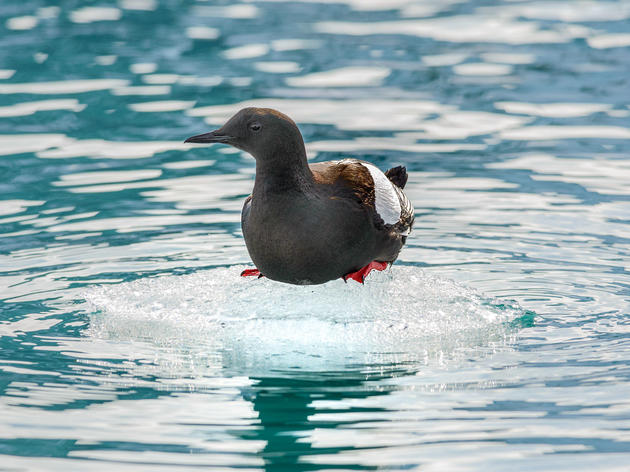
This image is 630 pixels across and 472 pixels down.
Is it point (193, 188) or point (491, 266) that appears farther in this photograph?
point (193, 188)

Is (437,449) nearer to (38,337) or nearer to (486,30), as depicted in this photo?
(38,337)

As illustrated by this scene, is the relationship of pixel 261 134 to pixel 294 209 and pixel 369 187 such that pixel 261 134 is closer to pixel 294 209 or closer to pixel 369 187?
pixel 294 209

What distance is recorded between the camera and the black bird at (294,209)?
5.58 metres

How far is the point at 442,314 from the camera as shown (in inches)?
253

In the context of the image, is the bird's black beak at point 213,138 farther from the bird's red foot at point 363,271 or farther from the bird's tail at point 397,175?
the bird's tail at point 397,175

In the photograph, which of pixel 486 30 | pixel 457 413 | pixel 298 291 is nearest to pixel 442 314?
pixel 298 291

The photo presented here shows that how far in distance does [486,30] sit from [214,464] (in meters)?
10.1

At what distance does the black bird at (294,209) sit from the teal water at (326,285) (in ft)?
1.67

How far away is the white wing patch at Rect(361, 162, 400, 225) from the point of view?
606 centimetres

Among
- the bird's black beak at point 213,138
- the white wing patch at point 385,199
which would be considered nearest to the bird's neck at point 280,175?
the bird's black beak at point 213,138

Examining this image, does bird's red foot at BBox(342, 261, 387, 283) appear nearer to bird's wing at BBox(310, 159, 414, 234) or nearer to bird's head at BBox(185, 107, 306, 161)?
bird's wing at BBox(310, 159, 414, 234)

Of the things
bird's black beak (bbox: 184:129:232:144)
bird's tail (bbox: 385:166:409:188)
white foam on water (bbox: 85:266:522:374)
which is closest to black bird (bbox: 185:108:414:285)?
bird's black beak (bbox: 184:129:232:144)

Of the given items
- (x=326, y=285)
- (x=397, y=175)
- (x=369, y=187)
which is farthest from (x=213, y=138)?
(x=397, y=175)

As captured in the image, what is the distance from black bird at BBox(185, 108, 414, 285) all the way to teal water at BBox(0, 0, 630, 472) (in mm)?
508
